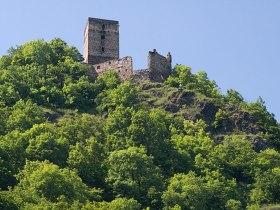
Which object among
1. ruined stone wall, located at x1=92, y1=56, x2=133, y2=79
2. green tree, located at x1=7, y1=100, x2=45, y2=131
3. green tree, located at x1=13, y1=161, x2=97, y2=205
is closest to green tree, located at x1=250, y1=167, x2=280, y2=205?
green tree, located at x1=13, y1=161, x2=97, y2=205

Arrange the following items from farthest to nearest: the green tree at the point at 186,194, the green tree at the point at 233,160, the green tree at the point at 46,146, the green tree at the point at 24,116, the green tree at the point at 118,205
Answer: the green tree at the point at 24,116 < the green tree at the point at 233,160 < the green tree at the point at 46,146 < the green tree at the point at 186,194 < the green tree at the point at 118,205

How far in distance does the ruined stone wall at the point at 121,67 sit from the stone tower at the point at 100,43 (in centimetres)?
330

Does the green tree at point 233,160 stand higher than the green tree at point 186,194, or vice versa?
the green tree at point 233,160

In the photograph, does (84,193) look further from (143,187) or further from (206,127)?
(206,127)

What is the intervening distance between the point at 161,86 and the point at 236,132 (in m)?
10.4

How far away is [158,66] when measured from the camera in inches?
4665

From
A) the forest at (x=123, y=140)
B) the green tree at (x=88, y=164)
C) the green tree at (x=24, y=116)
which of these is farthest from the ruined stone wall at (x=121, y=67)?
the green tree at (x=88, y=164)

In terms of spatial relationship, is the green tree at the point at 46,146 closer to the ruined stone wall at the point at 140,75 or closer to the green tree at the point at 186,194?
the green tree at the point at 186,194

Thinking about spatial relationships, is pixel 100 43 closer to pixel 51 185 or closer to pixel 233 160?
pixel 233 160

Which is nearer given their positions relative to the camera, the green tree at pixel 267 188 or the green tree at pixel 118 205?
the green tree at pixel 118 205

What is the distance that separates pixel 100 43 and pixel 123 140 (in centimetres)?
2418

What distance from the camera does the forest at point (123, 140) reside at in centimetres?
8975

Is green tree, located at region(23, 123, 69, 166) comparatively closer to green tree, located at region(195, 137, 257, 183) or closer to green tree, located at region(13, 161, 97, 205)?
green tree, located at region(13, 161, 97, 205)

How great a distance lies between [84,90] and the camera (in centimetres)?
11519
